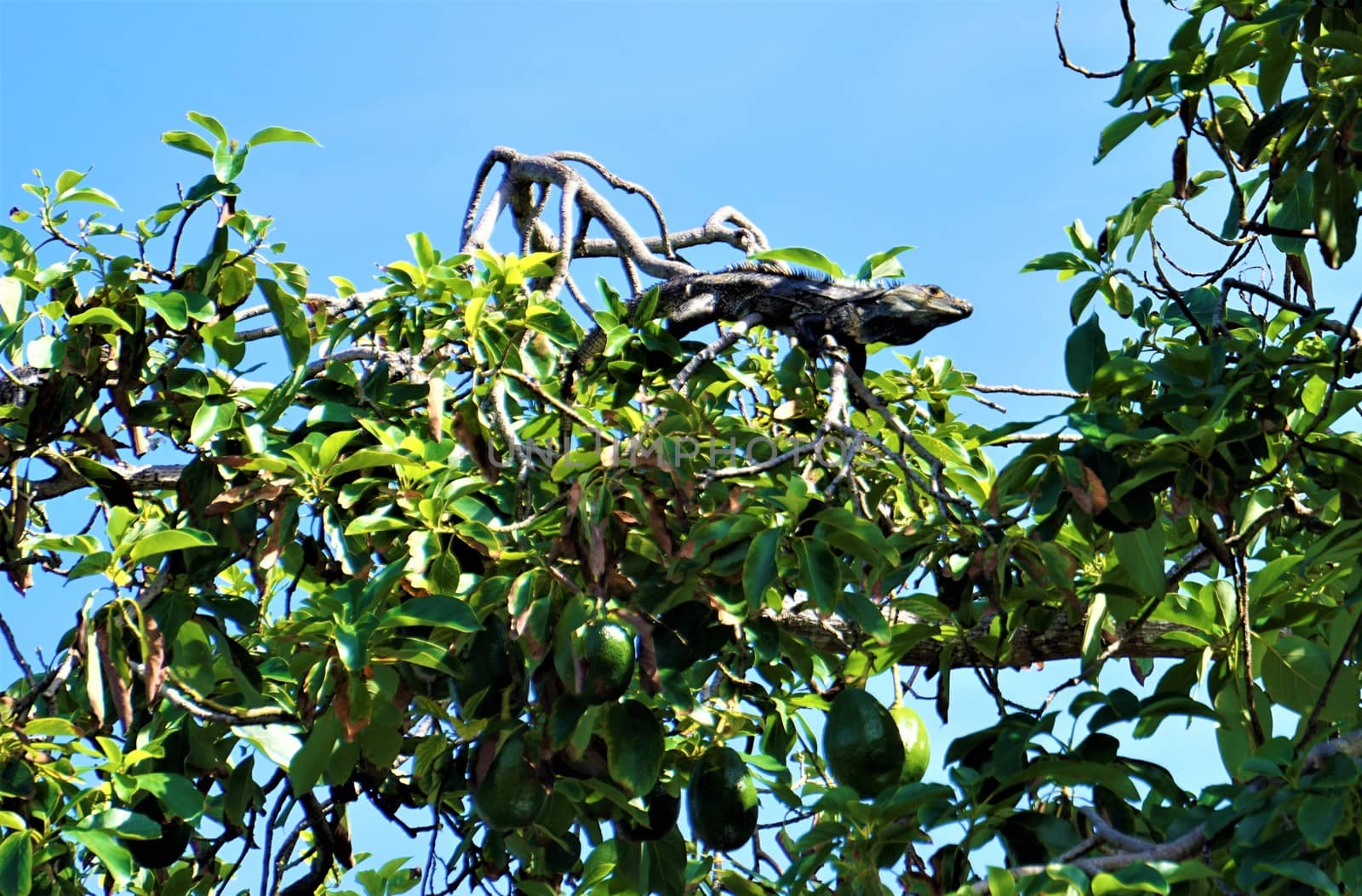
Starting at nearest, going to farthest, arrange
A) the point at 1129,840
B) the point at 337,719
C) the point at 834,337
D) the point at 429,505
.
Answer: the point at 1129,840
the point at 337,719
the point at 429,505
the point at 834,337

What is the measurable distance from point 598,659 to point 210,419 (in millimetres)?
1206

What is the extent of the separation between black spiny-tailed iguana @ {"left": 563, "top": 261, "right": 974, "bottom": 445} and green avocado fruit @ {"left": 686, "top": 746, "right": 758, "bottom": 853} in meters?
0.86

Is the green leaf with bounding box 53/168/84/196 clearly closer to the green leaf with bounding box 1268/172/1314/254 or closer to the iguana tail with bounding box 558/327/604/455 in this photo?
the iguana tail with bounding box 558/327/604/455

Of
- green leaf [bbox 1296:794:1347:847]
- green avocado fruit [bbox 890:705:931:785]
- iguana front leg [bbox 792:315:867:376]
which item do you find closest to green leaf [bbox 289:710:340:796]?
green avocado fruit [bbox 890:705:931:785]

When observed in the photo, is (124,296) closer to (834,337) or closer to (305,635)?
(305,635)

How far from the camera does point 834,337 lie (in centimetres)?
303

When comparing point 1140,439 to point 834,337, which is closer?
point 1140,439

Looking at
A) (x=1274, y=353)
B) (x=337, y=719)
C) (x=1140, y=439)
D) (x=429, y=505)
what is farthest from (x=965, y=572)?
(x=337, y=719)

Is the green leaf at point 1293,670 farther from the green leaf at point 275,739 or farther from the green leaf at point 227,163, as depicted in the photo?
the green leaf at point 227,163

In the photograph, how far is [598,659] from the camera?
2.23 m

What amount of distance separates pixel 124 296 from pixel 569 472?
1.19 metres

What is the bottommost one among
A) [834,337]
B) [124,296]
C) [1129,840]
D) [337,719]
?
[1129,840]

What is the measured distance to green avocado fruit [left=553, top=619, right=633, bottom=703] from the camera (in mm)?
2232

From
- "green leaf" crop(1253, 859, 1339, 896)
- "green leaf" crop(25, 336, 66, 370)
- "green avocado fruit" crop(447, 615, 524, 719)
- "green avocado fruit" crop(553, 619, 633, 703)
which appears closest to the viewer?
"green leaf" crop(1253, 859, 1339, 896)
